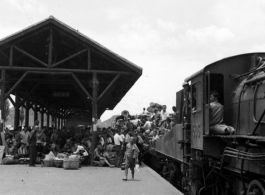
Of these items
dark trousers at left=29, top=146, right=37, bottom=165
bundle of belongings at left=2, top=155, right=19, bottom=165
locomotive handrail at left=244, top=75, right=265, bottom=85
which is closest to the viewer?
locomotive handrail at left=244, top=75, right=265, bottom=85

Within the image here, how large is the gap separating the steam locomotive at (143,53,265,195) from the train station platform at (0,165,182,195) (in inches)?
35.9

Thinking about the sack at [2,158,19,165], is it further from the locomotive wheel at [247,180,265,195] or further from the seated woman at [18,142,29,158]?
the locomotive wheel at [247,180,265,195]

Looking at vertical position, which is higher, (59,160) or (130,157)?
(130,157)

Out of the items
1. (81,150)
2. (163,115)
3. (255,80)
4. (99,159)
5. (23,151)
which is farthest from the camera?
(23,151)

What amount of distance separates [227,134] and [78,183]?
480 centimetres

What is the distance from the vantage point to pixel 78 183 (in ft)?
34.4

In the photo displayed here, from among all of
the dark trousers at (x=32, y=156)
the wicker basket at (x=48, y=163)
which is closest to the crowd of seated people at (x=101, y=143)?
the wicker basket at (x=48, y=163)

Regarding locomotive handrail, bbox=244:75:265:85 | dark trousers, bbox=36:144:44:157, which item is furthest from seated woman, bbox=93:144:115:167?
locomotive handrail, bbox=244:75:265:85

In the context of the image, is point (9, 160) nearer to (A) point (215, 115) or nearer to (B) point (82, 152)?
(B) point (82, 152)

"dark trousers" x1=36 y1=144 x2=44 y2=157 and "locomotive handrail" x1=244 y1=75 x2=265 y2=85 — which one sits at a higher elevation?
"locomotive handrail" x1=244 y1=75 x2=265 y2=85

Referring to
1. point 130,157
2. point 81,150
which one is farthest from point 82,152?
point 130,157

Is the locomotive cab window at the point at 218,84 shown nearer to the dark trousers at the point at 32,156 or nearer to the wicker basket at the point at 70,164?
the wicker basket at the point at 70,164

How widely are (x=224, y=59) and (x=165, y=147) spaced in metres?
5.33

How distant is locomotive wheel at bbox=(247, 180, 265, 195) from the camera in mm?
6171
